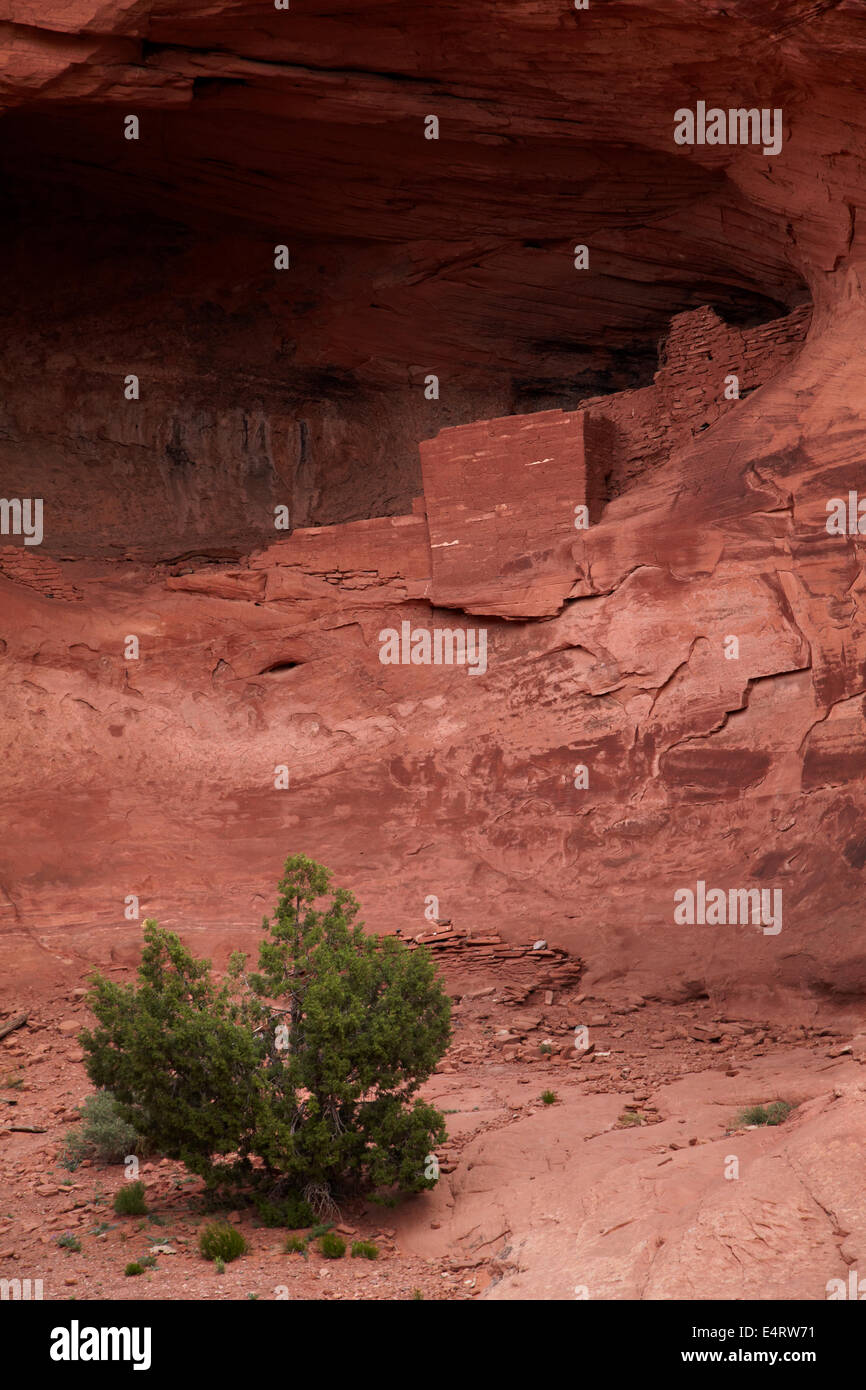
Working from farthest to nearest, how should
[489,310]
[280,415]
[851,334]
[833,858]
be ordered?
[280,415]
[489,310]
[851,334]
[833,858]

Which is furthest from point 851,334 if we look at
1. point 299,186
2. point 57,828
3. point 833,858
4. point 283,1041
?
point 57,828

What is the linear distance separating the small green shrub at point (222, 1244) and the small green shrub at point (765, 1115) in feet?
9.46

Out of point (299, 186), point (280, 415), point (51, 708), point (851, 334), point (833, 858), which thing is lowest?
point (833, 858)

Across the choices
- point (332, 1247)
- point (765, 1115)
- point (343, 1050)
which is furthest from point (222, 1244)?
point (765, 1115)

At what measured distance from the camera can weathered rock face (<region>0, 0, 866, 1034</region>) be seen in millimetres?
10758

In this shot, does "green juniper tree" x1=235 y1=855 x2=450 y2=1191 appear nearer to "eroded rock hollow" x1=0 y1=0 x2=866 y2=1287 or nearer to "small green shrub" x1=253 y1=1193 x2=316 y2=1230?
"small green shrub" x1=253 y1=1193 x2=316 y2=1230

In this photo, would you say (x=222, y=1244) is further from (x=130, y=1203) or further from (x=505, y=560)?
(x=505, y=560)

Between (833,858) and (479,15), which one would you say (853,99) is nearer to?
(479,15)

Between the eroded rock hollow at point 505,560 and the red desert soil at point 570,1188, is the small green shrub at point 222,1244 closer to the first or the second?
the red desert soil at point 570,1188

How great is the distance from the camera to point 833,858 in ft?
33.7

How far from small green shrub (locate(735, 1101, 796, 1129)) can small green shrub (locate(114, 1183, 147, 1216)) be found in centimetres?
342

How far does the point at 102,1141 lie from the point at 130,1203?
3.28ft

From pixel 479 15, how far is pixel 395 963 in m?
7.73

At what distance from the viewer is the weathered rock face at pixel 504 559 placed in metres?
10.8
